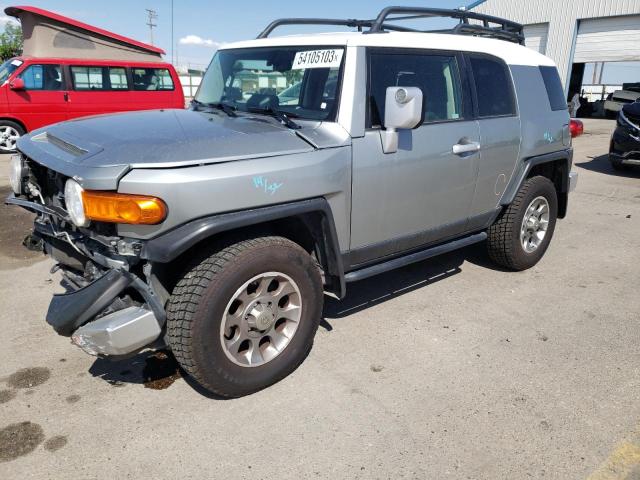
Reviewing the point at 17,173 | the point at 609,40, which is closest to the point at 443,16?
the point at 17,173

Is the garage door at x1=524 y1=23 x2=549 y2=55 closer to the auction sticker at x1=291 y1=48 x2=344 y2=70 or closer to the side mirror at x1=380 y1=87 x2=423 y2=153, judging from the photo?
the auction sticker at x1=291 y1=48 x2=344 y2=70

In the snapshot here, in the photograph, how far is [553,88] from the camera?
4746 mm

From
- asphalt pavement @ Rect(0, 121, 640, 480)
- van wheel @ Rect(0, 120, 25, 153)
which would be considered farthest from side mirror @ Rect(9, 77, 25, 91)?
asphalt pavement @ Rect(0, 121, 640, 480)

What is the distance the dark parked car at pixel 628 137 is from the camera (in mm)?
9196

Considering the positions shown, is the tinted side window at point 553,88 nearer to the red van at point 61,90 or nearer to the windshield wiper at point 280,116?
the windshield wiper at point 280,116

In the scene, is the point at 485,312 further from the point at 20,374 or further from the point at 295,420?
the point at 20,374

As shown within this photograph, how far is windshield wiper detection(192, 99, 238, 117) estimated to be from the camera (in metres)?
3.46

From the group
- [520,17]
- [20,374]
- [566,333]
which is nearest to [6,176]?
[20,374]

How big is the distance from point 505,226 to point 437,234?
95 cm

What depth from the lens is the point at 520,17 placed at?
2572 cm

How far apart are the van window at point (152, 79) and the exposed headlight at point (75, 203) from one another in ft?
34.0

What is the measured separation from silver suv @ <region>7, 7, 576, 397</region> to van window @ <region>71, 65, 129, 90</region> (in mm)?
8419

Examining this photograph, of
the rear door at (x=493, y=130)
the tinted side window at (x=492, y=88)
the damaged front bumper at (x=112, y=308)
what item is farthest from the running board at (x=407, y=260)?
the damaged front bumper at (x=112, y=308)

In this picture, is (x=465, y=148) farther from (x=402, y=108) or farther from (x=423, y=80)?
(x=402, y=108)
